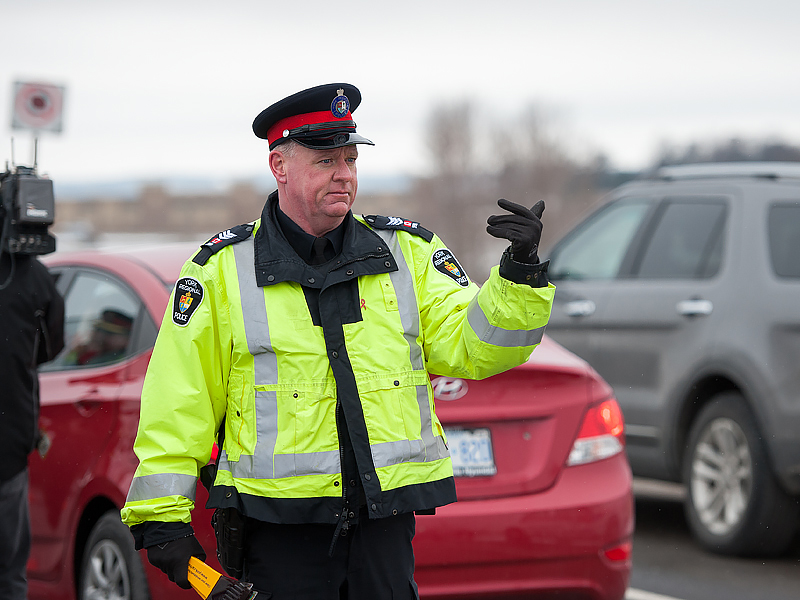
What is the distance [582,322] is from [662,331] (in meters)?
0.66

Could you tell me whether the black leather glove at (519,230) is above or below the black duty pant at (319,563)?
above

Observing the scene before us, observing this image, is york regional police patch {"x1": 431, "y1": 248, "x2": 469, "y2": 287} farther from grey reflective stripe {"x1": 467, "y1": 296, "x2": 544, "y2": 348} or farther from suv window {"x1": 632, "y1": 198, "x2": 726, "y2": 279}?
suv window {"x1": 632, "y1": 198, "x2": 726, "y2": 279}

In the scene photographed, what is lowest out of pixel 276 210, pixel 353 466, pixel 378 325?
pixel 353 466

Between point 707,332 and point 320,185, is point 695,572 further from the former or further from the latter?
point 320,185

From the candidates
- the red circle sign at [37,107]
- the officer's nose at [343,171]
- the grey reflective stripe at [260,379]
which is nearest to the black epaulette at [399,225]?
the officer's nose at [343,171]

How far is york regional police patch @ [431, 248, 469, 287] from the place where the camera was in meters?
3.11

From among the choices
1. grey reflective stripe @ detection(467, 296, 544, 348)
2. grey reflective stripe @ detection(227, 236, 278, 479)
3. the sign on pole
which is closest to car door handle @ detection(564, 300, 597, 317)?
the sign on pole

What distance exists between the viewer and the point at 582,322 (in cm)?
721

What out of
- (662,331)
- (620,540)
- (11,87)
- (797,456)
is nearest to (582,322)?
(662,331)

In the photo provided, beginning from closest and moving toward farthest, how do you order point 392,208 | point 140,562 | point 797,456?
point 140,562
point 797,456
point 392,208

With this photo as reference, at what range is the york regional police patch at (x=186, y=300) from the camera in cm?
294

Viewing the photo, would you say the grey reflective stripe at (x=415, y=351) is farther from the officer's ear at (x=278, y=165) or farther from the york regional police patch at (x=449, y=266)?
the officer's ear at (x=278, y=165)

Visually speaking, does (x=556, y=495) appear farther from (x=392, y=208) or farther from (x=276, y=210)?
(x=392, y=208)

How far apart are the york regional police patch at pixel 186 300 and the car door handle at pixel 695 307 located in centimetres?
408
